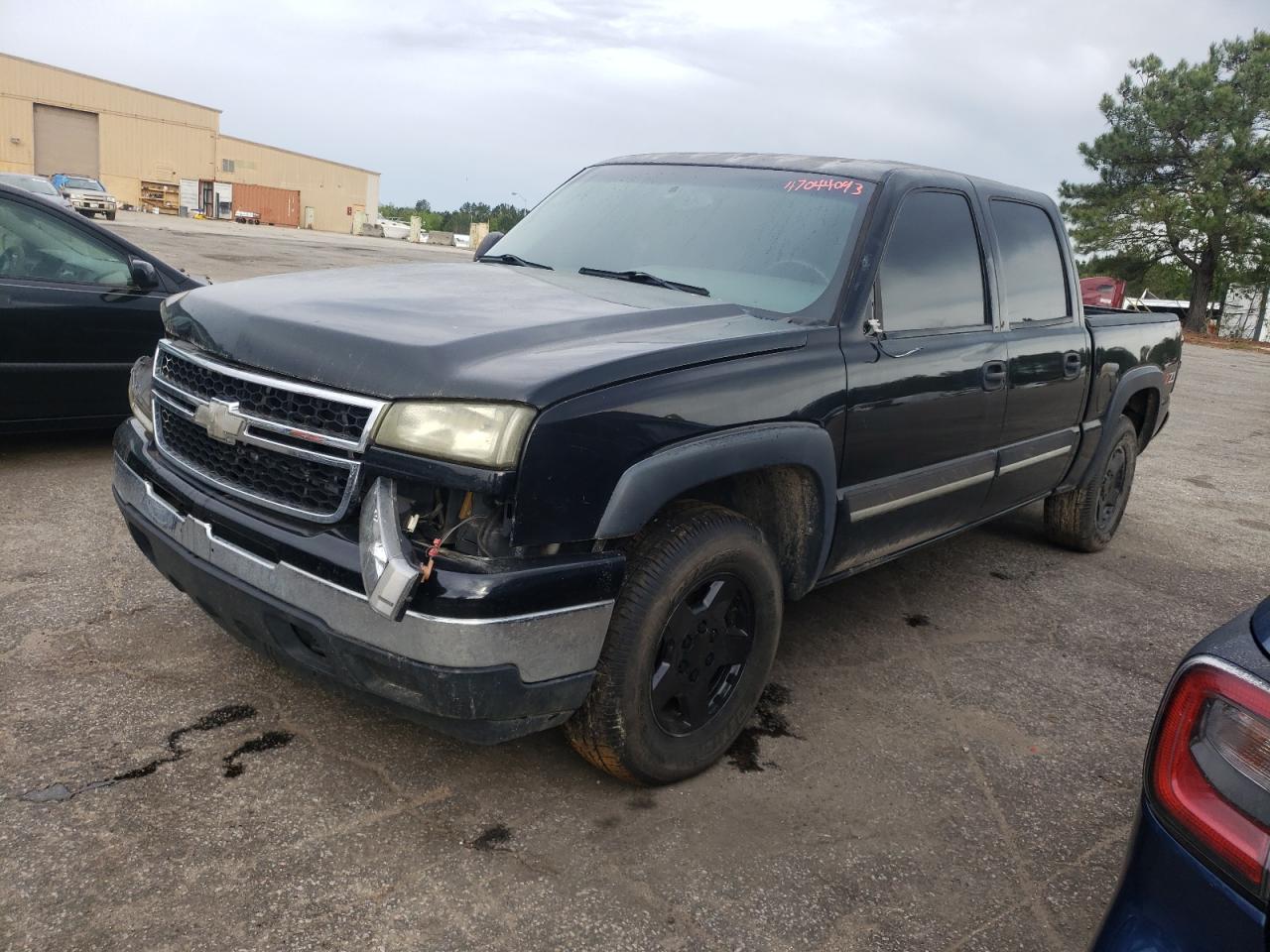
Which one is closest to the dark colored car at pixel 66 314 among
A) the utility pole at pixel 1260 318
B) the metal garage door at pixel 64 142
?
the utility pole at pixel 1260 318

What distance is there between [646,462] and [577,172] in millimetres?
2420

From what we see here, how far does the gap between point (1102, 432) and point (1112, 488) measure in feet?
2.01

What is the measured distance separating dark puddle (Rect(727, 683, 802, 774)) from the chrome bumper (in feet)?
2.72

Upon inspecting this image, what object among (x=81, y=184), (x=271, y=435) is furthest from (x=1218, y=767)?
Answer: (x=81, y=184)

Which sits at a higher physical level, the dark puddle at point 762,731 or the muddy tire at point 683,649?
the muddy tire at point 683,649

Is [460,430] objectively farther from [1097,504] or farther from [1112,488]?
[1112,488]

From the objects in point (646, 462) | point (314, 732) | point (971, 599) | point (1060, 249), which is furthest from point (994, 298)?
point (314, 732)

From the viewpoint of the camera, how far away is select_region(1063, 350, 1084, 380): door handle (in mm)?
4520

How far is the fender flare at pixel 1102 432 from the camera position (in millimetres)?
5039

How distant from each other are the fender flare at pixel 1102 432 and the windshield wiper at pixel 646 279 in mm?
2466

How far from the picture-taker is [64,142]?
6109 cm

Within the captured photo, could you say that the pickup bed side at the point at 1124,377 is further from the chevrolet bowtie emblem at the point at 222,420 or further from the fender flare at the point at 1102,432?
Result: the chevrolet bowtie emblem at the point at 222,420

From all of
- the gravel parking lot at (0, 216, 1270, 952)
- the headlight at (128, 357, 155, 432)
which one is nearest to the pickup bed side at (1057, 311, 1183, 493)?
the gravel parking lot at (0, 216, 1270, 952)

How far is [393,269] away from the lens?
3623 mm
